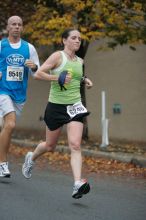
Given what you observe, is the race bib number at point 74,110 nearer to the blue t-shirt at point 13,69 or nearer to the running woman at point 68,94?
the running woman at point 68,94

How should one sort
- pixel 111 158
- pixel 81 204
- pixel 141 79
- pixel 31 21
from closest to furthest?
pixel 81 204 < pixel 111 158 < pixel 31 21 < pixel 141 79

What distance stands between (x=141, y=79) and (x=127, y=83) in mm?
542

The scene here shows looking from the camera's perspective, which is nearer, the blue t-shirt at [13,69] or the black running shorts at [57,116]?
the black running shorts at [57,116]

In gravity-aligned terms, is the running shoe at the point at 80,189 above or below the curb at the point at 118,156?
below

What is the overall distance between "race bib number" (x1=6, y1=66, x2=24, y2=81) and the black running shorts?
79 cm

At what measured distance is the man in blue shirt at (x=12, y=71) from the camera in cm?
816

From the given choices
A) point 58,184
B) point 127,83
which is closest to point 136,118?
point 127,83

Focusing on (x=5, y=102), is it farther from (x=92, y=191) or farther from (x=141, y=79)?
(x=141, y=79)

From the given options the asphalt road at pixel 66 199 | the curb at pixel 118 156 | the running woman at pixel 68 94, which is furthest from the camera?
the curb at pixel 118 156

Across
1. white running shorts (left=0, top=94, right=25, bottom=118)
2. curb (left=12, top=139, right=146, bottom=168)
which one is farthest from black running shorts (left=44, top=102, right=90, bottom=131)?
curb (left=12, top=139, right=146, bottom=168)

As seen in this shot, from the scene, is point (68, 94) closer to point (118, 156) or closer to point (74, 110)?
point (74, 110)

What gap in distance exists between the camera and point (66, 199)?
7.33m

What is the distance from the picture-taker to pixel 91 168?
10.8m

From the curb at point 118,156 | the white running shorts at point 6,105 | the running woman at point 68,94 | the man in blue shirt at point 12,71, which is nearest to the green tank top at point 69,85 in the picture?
the running woman at point 68,94
